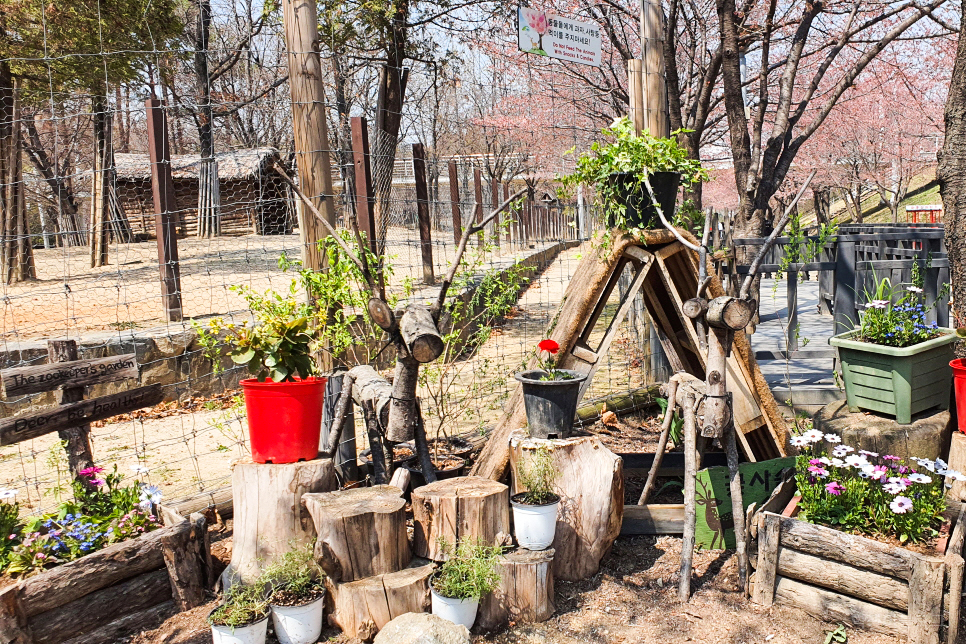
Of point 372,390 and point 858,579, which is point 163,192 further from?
point 858,579

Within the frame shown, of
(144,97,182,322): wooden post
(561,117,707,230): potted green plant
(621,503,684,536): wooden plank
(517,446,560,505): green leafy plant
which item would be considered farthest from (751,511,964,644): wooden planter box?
(144,97,182,322): wooden post

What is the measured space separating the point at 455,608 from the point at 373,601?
11.6 inches

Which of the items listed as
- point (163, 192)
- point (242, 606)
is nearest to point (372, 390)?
point (242, 606)

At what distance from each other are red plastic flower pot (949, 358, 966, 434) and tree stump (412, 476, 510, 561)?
2053mm

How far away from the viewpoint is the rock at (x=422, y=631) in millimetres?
2377

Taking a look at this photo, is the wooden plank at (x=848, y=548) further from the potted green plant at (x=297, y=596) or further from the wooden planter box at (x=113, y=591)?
the wooden planter box at (x=113, y=591)

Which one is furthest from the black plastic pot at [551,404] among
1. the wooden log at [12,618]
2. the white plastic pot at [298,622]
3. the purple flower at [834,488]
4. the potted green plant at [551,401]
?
the wooden log at [12,618]

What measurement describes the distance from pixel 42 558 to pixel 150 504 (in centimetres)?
44

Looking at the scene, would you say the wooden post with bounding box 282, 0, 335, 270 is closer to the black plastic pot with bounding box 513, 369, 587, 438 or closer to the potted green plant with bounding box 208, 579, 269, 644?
the black plastic pot with bounding box 513, 369, 587, 438

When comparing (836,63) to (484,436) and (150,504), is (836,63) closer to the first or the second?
(484,436)

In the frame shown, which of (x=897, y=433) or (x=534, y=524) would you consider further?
(x=897, y=433)

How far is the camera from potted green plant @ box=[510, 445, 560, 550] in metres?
2.79

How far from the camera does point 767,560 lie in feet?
9.11

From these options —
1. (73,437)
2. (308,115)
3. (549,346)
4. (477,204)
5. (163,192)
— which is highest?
(308,115)
